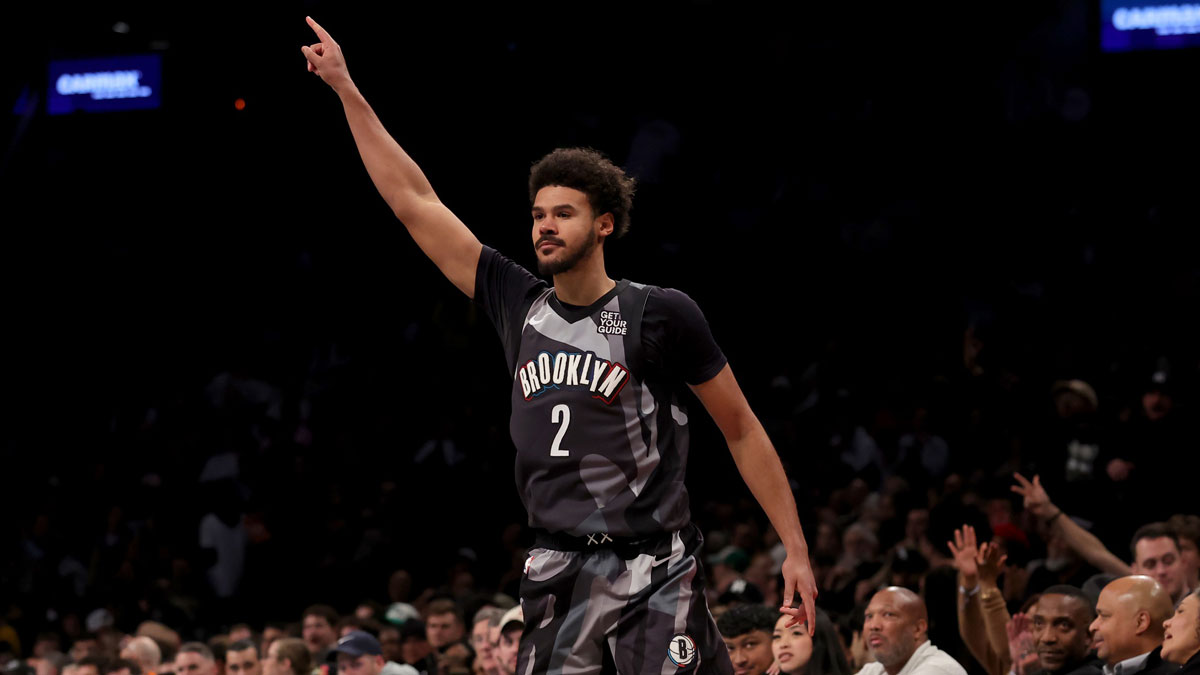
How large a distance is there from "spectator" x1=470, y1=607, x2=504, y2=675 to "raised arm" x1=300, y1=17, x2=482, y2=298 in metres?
3.61

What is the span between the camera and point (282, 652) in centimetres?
717

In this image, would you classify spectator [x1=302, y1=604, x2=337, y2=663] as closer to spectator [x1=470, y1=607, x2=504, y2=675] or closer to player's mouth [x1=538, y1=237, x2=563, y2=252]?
spectator [x1=470, y1=607, x2=504, y2=675]

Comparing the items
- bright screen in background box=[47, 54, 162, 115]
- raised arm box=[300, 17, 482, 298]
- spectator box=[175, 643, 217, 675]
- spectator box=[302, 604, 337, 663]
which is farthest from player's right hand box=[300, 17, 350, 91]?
bright screen in background box=[47, 54, 162, 115]

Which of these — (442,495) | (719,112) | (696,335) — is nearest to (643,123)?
(719,112)

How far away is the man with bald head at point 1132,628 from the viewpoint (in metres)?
5.29

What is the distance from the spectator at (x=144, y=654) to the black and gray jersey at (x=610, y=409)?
5.72 m

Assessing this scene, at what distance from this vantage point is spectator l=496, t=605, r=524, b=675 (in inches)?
245

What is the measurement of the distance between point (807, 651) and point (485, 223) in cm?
792

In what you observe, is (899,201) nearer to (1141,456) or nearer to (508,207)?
(508,207)

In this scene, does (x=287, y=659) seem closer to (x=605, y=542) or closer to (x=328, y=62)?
(x=328, y=62)

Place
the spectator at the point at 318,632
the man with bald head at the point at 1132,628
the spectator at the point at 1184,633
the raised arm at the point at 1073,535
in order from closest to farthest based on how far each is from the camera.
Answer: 1. the spectator at the point at 1184,633
2. the man with bald head at the point at 1132,628
3. the raised arm at the point at 1073,535
4. the spectator at the point at 318,632

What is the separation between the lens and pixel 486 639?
694 centimetres

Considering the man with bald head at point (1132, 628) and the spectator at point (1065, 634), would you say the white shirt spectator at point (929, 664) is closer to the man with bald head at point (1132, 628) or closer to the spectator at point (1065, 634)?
the spectator at point (1065, 634)

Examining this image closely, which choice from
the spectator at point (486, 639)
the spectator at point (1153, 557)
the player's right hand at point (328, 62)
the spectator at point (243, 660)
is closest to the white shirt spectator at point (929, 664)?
the spectator at point (1153, 557)
